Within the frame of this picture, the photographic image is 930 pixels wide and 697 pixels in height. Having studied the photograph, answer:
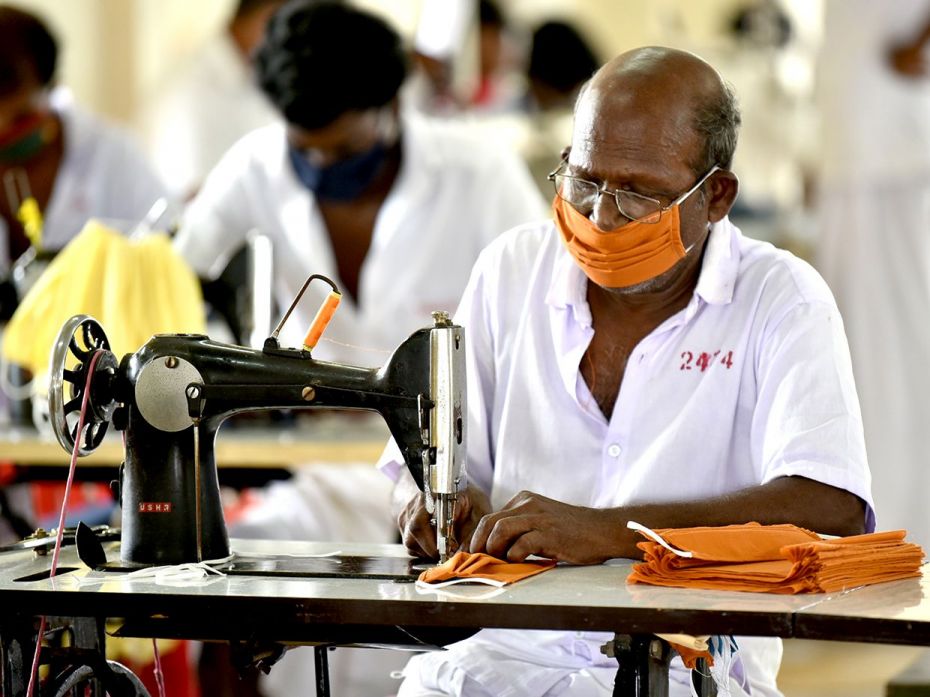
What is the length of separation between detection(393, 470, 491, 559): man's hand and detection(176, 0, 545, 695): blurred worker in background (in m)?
1.66

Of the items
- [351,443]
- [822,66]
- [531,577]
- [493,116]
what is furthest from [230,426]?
[493,116]

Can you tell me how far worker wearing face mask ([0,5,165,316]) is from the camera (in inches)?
191

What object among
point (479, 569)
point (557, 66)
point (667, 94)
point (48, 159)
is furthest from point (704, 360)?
point (557, 66)

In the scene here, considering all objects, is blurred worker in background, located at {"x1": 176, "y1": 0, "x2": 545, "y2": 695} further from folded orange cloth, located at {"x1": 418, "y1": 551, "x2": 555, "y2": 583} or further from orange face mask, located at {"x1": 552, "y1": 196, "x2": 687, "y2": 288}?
folded orange cloth, located at {"x1": 418, "y1": 551, "x2": 555, "y2": 583}

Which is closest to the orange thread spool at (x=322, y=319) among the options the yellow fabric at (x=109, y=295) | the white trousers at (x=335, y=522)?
the yellow fabric at (x=109, y=295)

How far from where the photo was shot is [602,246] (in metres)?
2.45

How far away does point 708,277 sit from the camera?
8.39 feet

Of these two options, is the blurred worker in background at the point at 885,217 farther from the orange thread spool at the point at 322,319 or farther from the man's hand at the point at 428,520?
the orange thread spool at the point at 322,319

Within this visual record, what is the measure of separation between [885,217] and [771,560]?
401 centimetres

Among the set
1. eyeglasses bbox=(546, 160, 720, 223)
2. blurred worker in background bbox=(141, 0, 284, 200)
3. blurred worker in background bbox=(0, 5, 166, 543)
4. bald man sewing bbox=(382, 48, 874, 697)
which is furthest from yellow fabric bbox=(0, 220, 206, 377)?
blurred worker in background bbox=(141, 0, 284, 200)

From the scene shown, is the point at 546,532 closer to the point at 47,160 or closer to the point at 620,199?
the point at 620,199

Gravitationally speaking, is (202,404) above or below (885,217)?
below

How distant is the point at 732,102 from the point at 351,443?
5.13ft

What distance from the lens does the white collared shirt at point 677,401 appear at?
2.41 m
